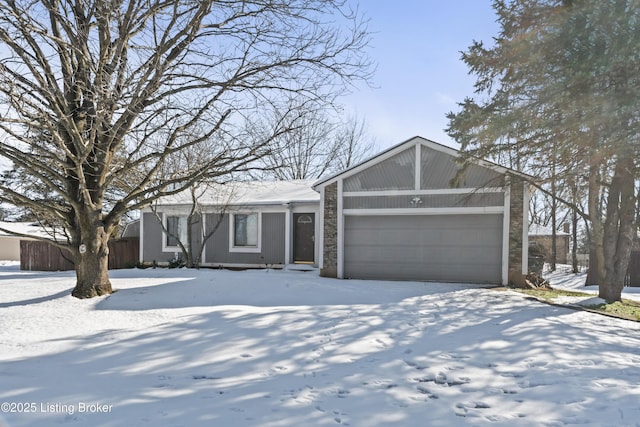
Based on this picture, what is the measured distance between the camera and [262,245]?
52.5 feet

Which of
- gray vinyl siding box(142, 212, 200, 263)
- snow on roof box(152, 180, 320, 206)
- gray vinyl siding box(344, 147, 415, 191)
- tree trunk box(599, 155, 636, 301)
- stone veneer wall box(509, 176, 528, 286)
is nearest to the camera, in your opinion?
tree trunk box(599, 155, 636, 301)

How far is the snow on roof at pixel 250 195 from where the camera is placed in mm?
15977

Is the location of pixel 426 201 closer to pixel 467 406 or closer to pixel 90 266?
pixel 90 266

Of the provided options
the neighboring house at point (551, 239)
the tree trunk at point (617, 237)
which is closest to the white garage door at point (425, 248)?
the tree trunk at point (617, 237)

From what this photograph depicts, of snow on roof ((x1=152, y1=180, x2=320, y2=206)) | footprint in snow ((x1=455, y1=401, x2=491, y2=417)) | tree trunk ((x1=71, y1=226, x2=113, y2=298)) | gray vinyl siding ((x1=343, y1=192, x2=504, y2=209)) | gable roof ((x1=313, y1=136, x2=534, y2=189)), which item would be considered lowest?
footprint in snow ((x1=455, y1=401, x2=491, y2=417))

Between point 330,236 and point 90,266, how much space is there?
702 centimetres

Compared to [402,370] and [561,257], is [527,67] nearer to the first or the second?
[402,370]

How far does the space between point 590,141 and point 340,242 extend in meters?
7.34

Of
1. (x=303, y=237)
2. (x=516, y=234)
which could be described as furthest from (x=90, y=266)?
(x=516, y=234)

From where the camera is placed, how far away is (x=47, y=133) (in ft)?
27.7

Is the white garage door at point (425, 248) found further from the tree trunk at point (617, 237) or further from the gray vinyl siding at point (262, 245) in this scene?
the gray vinyl siding at point (262, 245)

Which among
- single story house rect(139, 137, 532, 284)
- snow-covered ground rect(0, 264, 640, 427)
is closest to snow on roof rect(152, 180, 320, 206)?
single story house rect(139, 137, 532, 284)

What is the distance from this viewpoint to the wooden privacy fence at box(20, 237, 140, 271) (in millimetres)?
18172

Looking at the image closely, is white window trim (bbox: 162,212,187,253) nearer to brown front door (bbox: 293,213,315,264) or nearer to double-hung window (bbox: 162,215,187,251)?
double-hung window (bbox: 162,215,187,251)
